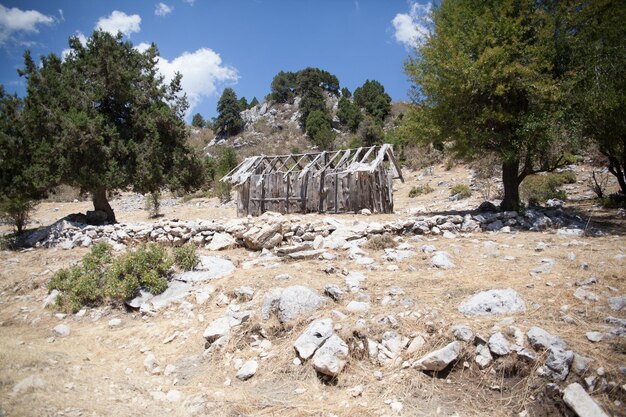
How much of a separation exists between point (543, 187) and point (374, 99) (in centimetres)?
4282

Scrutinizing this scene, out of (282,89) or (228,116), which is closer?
(228,116)

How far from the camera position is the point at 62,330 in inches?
239

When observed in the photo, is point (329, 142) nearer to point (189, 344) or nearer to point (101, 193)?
point (101, 193)

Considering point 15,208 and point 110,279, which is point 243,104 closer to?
point 15,208

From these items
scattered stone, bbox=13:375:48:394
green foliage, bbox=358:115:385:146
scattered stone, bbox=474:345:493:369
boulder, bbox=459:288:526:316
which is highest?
green foliage, bbox=358:115:385:146

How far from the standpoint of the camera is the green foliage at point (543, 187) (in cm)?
1352

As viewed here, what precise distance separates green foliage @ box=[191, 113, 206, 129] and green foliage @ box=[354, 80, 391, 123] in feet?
93.7

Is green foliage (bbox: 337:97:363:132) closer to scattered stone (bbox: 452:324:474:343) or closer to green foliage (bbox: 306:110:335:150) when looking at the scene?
green foliage (bbox: 306:110:335:150)

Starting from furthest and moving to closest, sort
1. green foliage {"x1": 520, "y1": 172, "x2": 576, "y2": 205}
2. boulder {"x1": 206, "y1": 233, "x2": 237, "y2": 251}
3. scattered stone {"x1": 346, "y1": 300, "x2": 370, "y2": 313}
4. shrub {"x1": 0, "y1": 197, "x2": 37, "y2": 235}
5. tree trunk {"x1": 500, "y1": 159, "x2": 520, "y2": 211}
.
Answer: green foliage {"x1": 520, "y1": 172, "x2": 576, "y2": 205} < shrub {"x1": 0, "y1": 197, "x2": 37, "y2": 235} < tree trunk {"x1": 500, "y1": 159, "x2": 520, "y2": 211} < boulder {"x1": 206, "y1": 233, "x2": 237, "y2": 251} < scattered stone {"x1": 346, "y1": 300, "x2": 370, "y2": 313}

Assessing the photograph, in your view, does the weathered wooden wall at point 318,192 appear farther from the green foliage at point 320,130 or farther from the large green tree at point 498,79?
the green foliage at point 320,130

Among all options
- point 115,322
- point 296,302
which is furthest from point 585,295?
point 115,322

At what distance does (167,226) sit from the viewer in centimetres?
1038

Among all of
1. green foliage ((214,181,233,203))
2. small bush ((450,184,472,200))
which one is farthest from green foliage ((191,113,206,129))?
small bush ((450,184,472,200))

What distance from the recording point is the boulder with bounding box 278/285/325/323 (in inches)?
207
